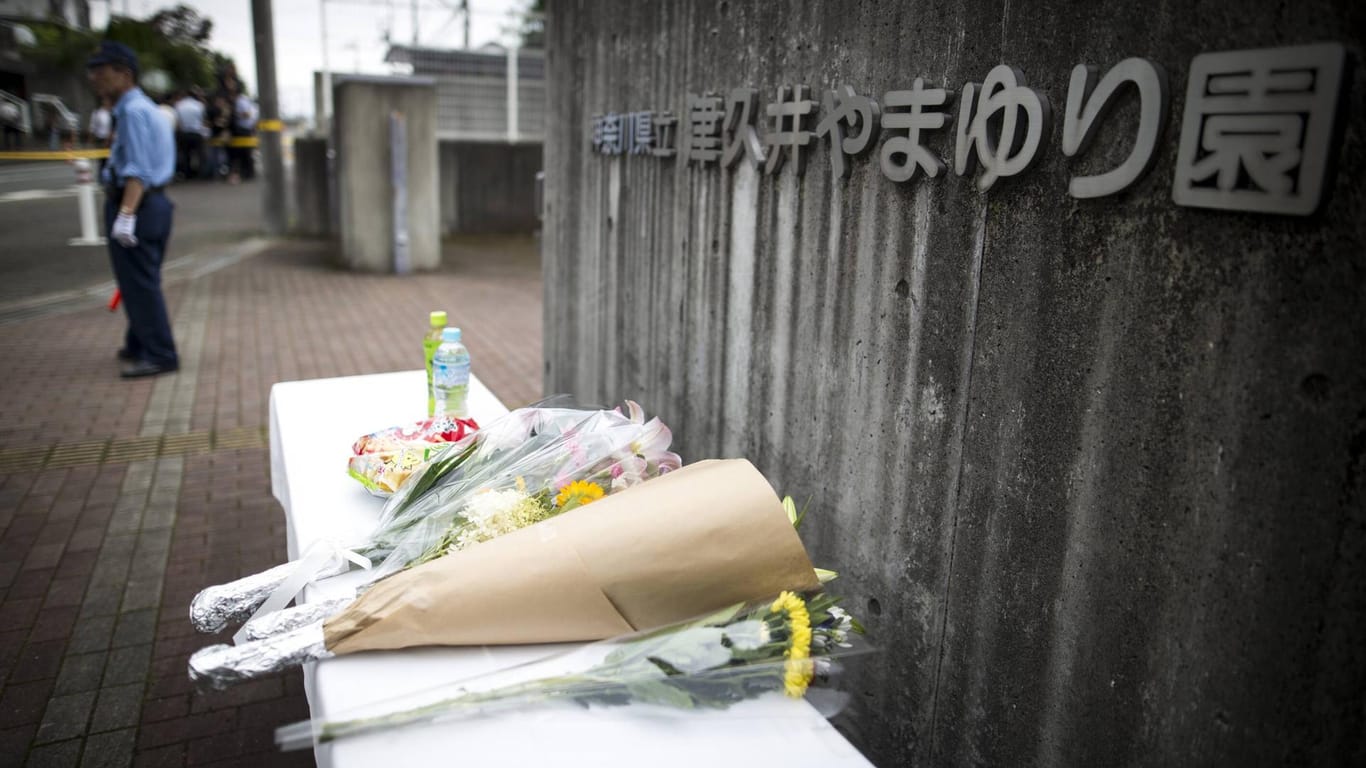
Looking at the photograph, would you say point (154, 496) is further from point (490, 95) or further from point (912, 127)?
point (490, 95)

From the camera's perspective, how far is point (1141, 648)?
1802mm

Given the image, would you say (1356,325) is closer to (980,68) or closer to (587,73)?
(980,68)

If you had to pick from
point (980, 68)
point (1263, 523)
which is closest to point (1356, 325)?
point (1263, 523)

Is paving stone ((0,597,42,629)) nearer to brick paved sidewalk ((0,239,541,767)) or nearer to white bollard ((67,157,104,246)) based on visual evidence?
brick paved sidewalk ((0,239,541,767))

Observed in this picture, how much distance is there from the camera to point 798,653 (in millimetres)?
1612

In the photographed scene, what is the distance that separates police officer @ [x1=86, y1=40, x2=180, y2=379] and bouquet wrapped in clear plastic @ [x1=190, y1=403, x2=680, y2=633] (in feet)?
15.8

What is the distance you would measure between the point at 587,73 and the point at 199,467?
3.04 meters

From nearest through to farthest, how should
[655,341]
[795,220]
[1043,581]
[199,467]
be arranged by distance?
[1043,581]
[795,220]
[655,341]
[199,467]

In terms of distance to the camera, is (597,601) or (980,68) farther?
(980,68)

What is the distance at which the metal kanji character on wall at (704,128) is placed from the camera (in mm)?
3318

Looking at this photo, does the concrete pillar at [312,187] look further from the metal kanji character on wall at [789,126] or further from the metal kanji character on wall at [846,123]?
the metal kanji character on wall at [846,123]

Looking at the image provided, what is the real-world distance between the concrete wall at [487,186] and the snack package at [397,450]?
1239 centimetres

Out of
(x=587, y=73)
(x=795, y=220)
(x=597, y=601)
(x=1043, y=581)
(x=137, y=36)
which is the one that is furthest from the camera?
(x=137, y=36)

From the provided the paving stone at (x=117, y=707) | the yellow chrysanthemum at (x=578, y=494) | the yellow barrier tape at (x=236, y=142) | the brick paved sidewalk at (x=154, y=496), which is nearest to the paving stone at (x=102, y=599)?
the brick paved sidewalk at (x=154, y=496)
